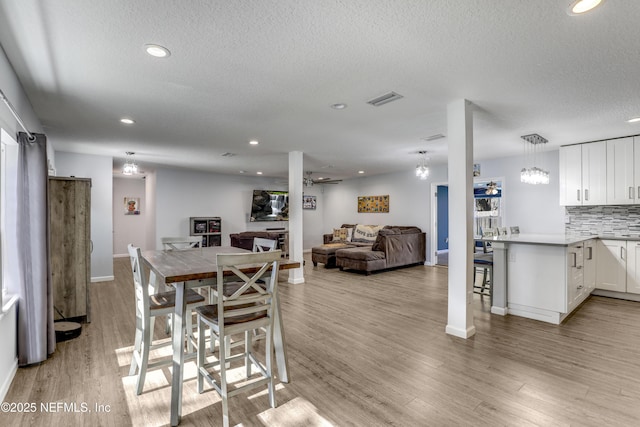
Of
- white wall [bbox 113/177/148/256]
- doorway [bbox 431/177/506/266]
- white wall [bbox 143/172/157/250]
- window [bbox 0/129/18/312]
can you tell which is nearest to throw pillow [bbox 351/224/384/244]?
doorway [bbox 431/177/506/266]

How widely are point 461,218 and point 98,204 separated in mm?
6370

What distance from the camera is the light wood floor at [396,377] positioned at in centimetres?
203

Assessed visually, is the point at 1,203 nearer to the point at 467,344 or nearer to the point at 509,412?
the point at 509,412

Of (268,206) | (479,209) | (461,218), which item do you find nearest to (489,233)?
(461,218)

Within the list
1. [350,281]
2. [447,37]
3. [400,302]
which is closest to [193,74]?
[447,37]

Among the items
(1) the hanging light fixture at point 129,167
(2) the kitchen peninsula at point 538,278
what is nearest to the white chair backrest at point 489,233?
(2) the kitchen peninsula at point 538,278

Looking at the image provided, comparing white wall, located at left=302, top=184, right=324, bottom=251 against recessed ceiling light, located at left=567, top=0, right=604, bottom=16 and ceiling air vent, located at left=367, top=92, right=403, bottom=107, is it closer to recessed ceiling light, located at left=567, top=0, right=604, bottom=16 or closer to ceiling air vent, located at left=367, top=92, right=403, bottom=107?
ceiling air vent, located at left=367, top=92, right=403, bottom=107

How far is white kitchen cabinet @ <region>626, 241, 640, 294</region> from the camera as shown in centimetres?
464

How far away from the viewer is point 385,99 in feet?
10.5

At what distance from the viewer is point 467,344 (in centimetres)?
313

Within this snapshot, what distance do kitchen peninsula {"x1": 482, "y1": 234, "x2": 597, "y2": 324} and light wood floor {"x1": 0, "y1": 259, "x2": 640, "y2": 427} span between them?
0.59 feet

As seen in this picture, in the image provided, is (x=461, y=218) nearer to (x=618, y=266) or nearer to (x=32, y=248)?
(x=618, y=266)

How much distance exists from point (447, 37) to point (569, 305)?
3.50m

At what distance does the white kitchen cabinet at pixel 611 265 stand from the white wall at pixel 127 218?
1035cm
